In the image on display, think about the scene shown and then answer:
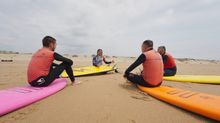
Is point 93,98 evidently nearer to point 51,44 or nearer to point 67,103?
point 67,103

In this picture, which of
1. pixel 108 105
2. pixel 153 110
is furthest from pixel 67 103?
pixel 153 110

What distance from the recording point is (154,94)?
343 cm

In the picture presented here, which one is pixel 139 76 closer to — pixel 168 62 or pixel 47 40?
pixel 47 40

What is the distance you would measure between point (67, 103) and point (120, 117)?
104 centimetres

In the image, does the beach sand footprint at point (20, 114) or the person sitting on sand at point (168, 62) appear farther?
the person sitting on sand at point (168, 62)

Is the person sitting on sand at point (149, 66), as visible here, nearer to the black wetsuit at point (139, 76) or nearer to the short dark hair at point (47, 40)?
the black wetsuit at point (139, 76)

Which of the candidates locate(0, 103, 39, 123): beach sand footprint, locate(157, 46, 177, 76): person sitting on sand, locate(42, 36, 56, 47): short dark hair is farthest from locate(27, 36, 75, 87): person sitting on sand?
locate(157, 46, 177, 76): person sitting on sand

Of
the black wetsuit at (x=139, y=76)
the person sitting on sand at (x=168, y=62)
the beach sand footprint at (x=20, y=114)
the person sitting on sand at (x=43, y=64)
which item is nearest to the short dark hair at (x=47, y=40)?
the person sitting on sand at (x=43, y=64)

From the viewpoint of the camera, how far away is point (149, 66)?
13.0ft

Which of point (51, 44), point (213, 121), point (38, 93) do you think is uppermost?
point (51, 44)

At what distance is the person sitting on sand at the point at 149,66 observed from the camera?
12.8 ft

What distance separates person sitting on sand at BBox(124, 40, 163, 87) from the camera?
390 centimetres

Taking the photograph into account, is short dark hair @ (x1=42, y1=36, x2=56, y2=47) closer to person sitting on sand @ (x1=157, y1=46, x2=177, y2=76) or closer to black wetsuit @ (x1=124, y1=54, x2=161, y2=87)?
black wetsuit @ (x1=124, y1=54, x2=161, y2=87)

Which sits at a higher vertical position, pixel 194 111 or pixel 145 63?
pixel 145 63
